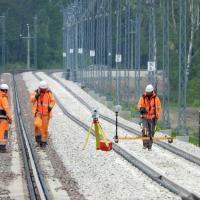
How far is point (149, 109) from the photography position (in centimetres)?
2292

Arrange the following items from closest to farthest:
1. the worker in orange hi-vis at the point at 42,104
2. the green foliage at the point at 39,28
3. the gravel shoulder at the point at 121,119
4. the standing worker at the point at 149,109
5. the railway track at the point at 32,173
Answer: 1. the railway track at the point at 32,173
2. the worker in orange hi-vis at the point at 42,104
3. the standing worker at the point at 149,109
4. the gravel shoulder at the point at 121,119
5. the green foliage at the point at 39,28

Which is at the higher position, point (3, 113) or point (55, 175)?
point (3, 113)

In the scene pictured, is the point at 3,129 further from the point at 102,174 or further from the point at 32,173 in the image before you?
the point at 102,174

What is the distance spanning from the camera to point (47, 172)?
1827 cm

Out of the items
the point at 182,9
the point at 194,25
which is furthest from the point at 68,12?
the point at 182,9

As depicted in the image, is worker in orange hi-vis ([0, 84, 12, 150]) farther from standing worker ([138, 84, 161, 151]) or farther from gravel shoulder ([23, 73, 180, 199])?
standing worker ([138, 84, 161, 151])

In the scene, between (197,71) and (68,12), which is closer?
(197,71)

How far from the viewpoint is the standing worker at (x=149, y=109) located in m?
22.8

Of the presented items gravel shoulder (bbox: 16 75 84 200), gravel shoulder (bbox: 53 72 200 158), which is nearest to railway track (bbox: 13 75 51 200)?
gravel shoulder (bbox: 16 75 84 200)

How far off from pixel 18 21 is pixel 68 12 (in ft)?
153

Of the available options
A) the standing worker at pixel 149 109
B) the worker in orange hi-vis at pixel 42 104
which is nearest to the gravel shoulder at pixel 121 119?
the standing worker at pixel 149 109

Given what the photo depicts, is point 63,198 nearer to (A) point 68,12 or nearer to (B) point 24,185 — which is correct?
(B) point 24,185

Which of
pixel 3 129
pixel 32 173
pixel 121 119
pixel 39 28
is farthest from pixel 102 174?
pixel 39 28

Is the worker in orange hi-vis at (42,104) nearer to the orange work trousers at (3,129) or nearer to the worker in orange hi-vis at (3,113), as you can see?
the worker in orange hi-vis at (3,113)
